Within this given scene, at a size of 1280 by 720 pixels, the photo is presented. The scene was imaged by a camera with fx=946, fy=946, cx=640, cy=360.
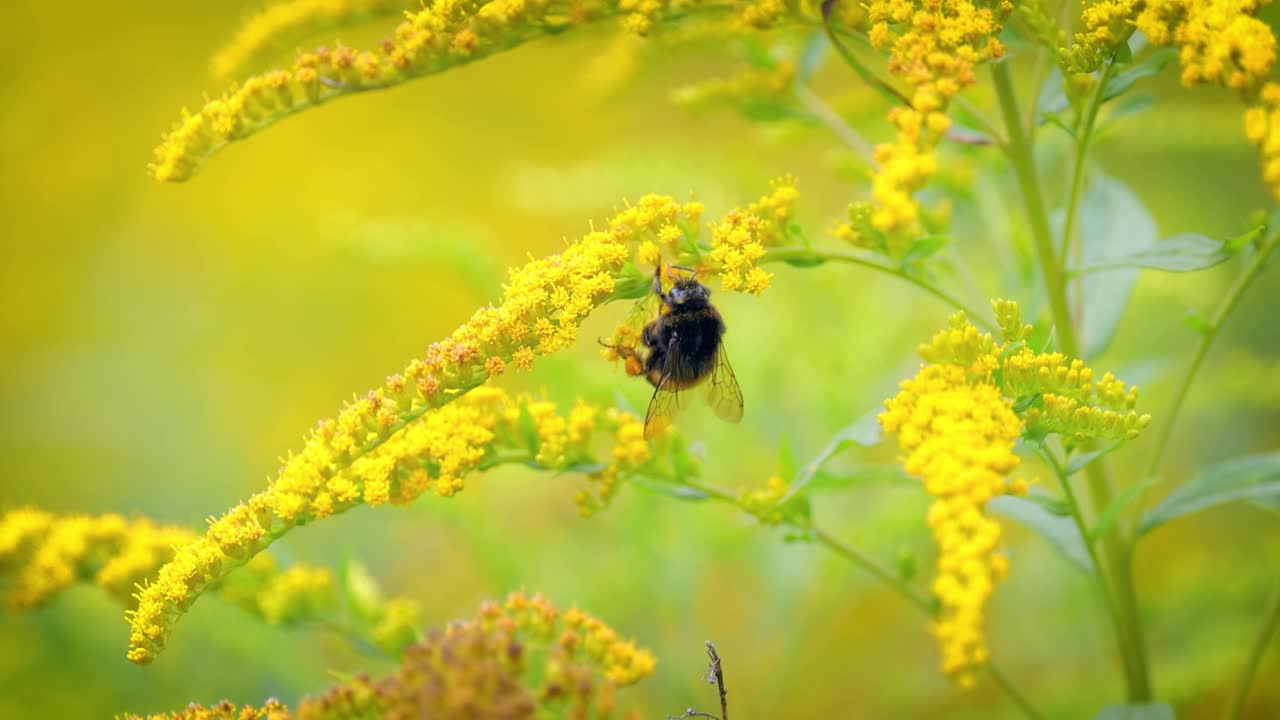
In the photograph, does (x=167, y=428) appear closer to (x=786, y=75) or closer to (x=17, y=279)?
(x=17, y=279)

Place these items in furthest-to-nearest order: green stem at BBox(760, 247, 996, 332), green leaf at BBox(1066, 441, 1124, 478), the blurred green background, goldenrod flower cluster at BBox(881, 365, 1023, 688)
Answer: the blurred green background → green stem at BBox(760, 247, 996, 332) → green leaf at BBox(1066, 441, 1124, 478) → goldenrod flower cluster at BBox(881, 365, 1023, 688)

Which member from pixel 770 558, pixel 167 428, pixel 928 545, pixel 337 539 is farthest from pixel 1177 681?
pixel 167 428

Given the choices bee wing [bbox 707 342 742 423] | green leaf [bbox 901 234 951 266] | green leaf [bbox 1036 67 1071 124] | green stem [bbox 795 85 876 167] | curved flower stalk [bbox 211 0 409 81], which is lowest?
green leaf [bbox 901 234 951 266]

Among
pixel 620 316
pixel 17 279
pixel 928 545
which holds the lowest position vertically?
pixel 928 545

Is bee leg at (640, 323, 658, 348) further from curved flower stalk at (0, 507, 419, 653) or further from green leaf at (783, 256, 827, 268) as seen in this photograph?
curved flower stalk at (0, 507, 419, 653)

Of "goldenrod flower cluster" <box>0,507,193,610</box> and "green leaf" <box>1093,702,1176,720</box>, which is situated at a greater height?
"goldenrod flower cluster" <box>0,507,193,610</box>

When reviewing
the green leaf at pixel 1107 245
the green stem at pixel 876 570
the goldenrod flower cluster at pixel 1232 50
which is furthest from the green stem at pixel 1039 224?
the green stem at pixel 876 570

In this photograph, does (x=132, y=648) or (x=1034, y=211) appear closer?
(x=132, y=648)

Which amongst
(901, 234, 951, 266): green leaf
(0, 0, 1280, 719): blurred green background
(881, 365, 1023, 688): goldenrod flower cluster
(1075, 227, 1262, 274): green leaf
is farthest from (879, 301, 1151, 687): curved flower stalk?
(0, 0, 1280, 719): blurred green background
